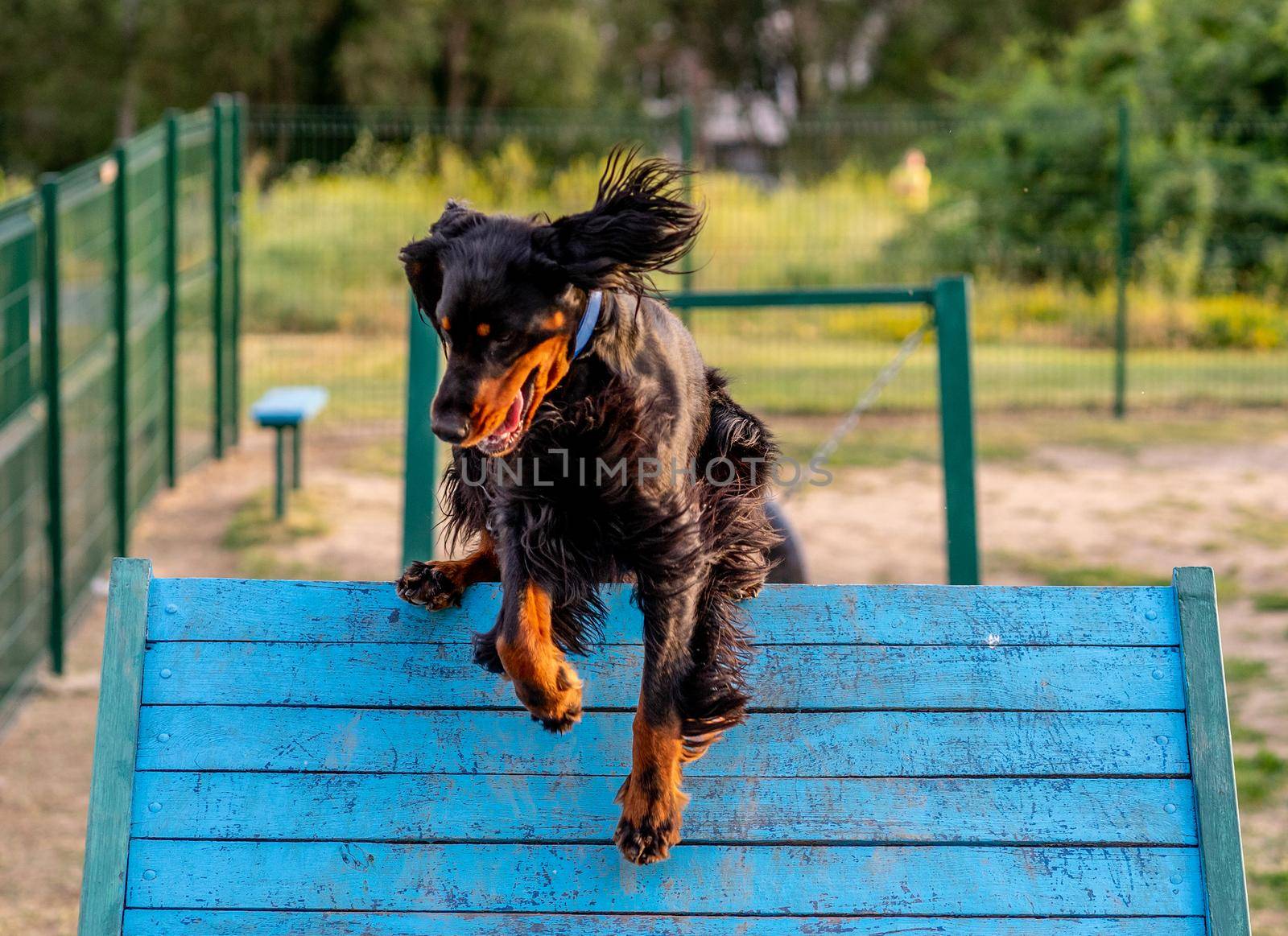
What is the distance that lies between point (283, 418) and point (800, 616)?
5799 millimetres

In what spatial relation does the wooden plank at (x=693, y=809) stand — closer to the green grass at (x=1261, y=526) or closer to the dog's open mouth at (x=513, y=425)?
the dog's open mouth at (x=513, y=425)

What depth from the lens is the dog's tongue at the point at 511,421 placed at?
235cm

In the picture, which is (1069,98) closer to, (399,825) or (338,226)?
(338,226)

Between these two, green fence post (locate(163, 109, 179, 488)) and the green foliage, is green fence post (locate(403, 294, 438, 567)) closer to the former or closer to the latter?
green fence post (locate(163, 109, 179, 488))

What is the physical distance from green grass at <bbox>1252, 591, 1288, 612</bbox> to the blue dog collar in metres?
5.12

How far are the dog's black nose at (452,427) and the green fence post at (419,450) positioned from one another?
189 centimetres

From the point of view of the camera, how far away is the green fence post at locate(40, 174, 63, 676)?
220 inches

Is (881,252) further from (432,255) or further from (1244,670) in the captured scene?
(432,255)

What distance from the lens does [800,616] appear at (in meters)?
3.09

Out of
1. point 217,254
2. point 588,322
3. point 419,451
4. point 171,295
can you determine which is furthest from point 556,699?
point 217,254

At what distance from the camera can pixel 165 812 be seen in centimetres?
279

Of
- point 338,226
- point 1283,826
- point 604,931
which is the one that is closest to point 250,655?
point 604,931

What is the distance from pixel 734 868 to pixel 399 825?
0.68 meters

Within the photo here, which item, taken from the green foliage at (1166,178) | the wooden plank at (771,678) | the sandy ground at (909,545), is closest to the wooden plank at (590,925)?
the wooden plank at (771,678)
